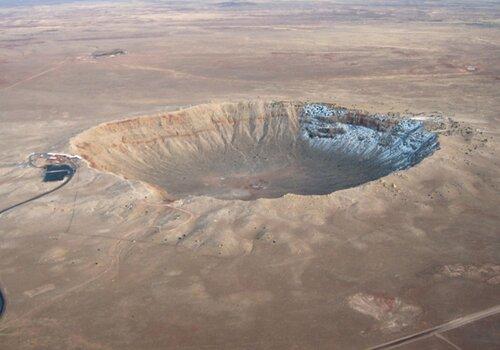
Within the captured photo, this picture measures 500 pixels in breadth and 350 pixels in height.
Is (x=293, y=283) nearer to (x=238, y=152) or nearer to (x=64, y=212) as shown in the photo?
(x=64, y=212)

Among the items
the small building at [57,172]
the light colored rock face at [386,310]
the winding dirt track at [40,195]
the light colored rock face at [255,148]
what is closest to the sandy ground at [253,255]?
the light colored rock face at [386,310]

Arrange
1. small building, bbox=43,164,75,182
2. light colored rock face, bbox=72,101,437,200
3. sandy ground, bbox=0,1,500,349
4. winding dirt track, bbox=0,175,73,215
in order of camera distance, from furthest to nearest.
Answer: light colored rock face, bbox=72,101,437,200 → small building, bbox=43,164,75,182 → winding dirt track, bbox=0,175,73,215 → sandy ground, bbox=0,1,500,349

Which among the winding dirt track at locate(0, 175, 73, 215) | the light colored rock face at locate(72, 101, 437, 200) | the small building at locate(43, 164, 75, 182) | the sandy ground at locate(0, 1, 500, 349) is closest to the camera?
the sandy ground at locate(0, 1, 500, 349)

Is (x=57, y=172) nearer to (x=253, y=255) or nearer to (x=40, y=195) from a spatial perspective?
→ (x=40, y=195)

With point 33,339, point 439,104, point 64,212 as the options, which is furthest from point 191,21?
point 33,339

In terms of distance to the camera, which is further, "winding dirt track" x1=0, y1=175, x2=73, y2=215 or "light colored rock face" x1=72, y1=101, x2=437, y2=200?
"light colored rock face" x1=72, y1=101, x2=437, y2=200

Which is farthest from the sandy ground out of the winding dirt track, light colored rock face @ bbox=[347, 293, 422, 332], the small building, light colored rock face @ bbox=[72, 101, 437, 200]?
light colored rock face @ bbox=[72, 101, 437, 200]

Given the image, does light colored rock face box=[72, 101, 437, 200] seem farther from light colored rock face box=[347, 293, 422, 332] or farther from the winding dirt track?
light colored rock face box=[347, 293, 422, 332]

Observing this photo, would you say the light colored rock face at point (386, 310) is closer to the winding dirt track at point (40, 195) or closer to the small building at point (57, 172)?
the winding dirt track at point (40, 195)
